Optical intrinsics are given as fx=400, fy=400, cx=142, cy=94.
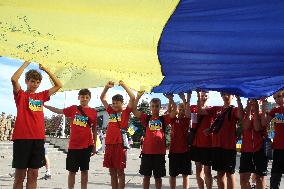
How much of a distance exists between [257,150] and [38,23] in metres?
4.20

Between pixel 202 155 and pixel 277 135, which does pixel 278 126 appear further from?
pixel 202 155

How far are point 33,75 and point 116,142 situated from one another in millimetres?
2008

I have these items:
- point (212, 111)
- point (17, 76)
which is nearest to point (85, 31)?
point (17, 76)

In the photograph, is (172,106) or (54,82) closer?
(54,82)

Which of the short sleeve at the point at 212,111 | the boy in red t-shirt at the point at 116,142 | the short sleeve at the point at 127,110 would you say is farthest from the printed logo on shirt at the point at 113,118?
the short sleeve at the point at 212,111

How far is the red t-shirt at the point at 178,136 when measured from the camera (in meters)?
6.76

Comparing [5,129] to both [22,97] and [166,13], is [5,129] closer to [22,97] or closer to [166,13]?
[22,97]

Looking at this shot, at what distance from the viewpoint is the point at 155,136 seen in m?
6.58

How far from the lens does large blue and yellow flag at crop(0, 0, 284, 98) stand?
9.10ft

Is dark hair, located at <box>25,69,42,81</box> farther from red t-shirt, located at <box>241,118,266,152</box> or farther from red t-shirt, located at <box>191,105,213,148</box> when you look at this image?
red t-shirt, located at <box>241,118,266,152</box>

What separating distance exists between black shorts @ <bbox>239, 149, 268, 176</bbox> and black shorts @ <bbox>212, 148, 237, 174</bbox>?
0.53 ft

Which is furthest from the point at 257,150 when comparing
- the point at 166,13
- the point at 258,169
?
the point at 166,13

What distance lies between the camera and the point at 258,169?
5.94 metres

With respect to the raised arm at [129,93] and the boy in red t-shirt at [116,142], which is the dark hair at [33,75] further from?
the boy in red t-shirt at [116,142]
